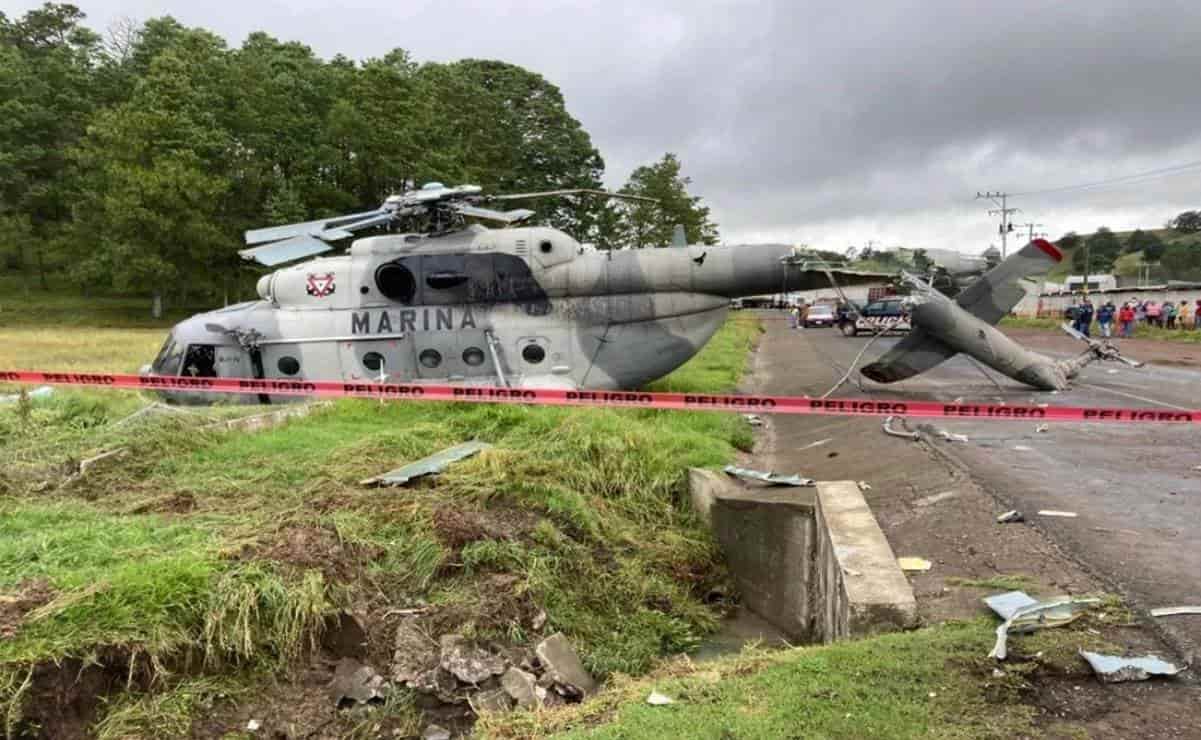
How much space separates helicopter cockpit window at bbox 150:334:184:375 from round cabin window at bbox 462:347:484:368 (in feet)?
15.4

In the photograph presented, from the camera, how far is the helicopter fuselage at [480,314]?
12141mm

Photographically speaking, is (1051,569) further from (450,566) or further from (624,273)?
(624,273)

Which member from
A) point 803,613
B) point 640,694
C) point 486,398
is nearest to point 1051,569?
point 803,613

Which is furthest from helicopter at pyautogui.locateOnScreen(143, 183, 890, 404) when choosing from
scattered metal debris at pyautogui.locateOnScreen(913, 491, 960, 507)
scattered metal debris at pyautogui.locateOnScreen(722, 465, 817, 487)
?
scattered metal debris at pyautogui.locateOnScreen(913, 491, 960, 507)

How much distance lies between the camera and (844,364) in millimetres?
21938

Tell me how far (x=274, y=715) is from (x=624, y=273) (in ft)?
29.1

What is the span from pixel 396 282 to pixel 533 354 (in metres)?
2.52

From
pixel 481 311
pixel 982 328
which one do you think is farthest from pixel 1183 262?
pixel 481 311

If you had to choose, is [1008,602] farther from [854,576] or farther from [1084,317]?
[1084,317]

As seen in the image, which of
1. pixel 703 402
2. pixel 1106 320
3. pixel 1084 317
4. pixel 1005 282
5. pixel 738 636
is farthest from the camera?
pixel 1106 320

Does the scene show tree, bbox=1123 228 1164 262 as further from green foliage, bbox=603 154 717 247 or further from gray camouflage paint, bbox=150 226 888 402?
gray camouflage paint, bbox=150 226 888 402

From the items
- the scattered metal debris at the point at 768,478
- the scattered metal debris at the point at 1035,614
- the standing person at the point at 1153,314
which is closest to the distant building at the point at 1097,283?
the standing person at the point at 1153,314

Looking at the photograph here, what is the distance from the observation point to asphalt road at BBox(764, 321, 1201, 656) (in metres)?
4.96

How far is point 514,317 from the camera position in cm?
1221
